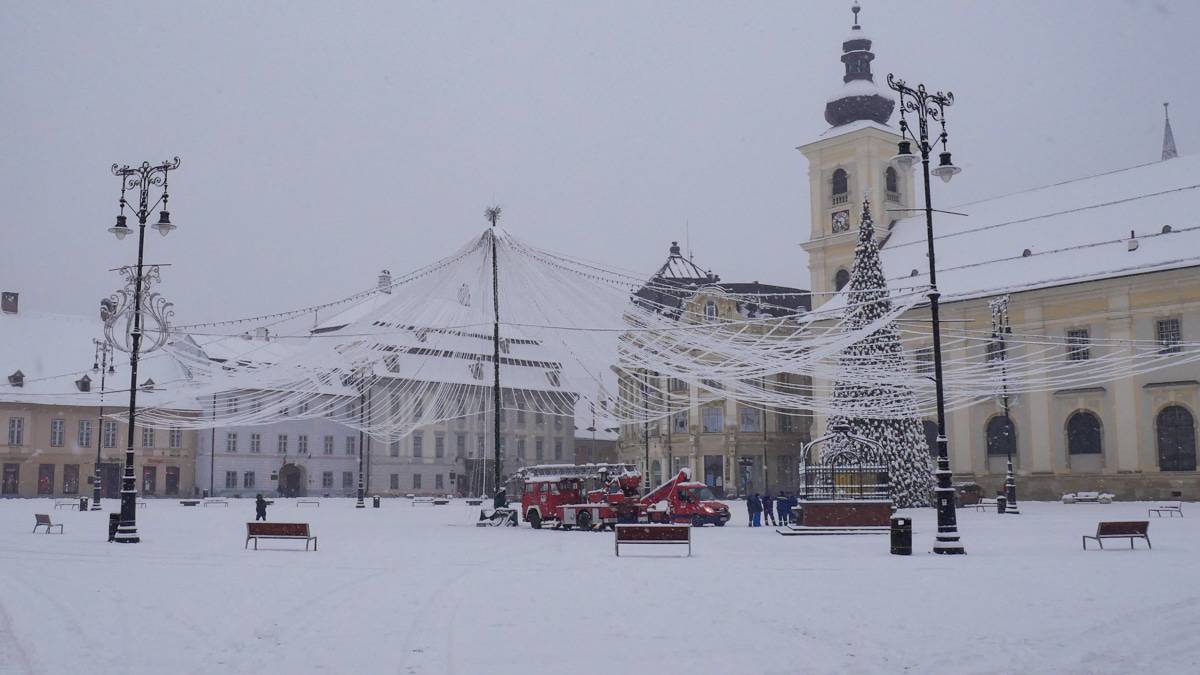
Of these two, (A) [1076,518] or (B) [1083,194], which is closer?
(A) [1076,518]

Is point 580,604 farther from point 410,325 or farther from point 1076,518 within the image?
point 1076,518

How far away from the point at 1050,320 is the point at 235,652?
5070 cm

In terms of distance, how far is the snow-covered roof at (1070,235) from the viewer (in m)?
51.3

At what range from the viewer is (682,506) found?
35.2 meters

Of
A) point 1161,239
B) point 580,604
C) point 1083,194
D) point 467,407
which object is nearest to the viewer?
point 580,604

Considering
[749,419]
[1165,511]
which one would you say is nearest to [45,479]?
[749,419]

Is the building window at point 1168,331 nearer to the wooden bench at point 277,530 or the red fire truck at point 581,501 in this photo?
the red fire truck at point 581,501

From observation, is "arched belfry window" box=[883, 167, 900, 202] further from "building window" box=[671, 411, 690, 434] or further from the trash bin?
the trash bin

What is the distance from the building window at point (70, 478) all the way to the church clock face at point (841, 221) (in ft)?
174

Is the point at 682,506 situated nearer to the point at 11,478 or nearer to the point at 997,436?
the point at 997,436

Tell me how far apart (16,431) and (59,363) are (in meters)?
5.15

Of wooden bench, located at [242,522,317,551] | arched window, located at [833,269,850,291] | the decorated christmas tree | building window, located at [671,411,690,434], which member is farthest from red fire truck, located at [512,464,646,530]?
building window, located at [671,411,690,434]

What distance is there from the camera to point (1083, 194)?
5788cm

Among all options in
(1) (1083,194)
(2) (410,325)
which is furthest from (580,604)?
(1) (1083,194)
